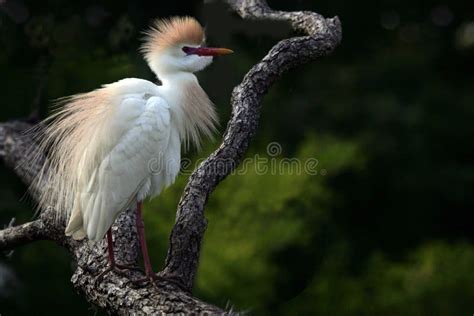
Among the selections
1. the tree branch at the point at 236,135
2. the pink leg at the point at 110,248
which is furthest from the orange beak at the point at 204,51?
the pink leg at the point at 110,248

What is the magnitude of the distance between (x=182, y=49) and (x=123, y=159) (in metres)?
0.40

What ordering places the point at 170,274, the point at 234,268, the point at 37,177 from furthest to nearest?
1. the point at 234,268
2. the point at 37,177
3. the point at 170,274

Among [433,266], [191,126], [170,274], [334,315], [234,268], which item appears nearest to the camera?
[170,274]

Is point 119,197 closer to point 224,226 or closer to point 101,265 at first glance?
point 101,265

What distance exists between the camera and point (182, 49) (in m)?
2.52

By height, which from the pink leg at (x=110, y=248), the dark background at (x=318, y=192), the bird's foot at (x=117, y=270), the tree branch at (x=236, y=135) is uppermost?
the tree branch at (x=236, y=135)

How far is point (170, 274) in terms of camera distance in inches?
86.1

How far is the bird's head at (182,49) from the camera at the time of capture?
99.0 inches

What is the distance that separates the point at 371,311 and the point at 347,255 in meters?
0.49

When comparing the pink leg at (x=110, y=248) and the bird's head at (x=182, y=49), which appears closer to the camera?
the pink leg at (x=110, y=248)

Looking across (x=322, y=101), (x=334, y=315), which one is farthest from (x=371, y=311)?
(x=322, y=101)

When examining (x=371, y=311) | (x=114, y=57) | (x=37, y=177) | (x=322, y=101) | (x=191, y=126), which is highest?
(x=191, y=126)

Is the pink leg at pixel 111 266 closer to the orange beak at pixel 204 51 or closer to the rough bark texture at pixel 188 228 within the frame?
the rough bark texture at pixel 188 228

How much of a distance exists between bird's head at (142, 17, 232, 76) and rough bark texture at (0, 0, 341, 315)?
147 millimetres
